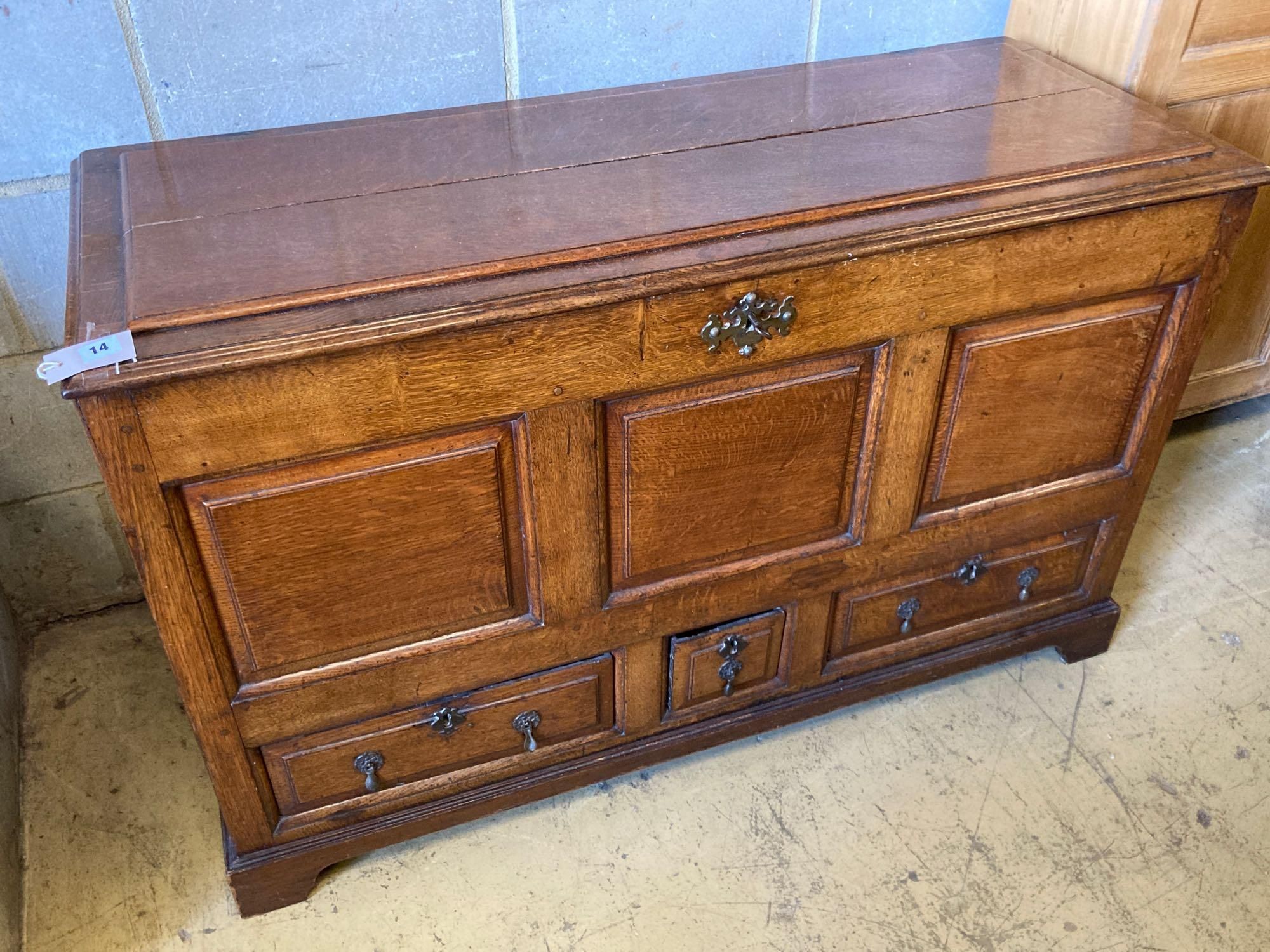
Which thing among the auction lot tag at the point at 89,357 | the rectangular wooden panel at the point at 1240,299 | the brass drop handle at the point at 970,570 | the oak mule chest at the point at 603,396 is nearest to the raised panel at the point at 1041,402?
the oak mule chest at the point at 603,396

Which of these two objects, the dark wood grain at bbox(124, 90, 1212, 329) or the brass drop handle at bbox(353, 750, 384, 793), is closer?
the dark wood grain at bbox(124, 90, 1212, 329)

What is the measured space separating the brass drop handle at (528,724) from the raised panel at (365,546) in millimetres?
202

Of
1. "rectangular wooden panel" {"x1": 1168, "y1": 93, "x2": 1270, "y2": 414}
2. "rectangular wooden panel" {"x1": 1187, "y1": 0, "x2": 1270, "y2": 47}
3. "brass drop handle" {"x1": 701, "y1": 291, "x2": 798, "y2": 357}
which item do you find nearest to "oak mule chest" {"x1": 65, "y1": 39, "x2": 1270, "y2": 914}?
"brass drop handle" {"x1": 701, "y1": 291, "x2": 798, "y2": 357}

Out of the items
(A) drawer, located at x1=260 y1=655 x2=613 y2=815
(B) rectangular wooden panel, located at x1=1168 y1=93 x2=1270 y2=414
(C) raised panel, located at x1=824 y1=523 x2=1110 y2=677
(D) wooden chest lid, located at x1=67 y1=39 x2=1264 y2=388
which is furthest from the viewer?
(B) rectangular wooden panel, located at x1=1168 y1=93 x2=1270 y2=414

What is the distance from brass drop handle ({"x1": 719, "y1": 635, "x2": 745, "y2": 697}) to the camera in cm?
158

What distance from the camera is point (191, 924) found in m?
1.53

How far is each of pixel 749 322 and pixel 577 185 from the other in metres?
0.29

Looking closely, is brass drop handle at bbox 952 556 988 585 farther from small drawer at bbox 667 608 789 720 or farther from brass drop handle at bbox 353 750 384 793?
brass drop handle at bbox 353 750 384 793

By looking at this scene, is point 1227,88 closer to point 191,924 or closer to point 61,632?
point 191,924

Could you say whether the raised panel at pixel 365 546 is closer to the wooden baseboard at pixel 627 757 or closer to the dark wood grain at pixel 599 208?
the dark wood grain at pixel 599 208

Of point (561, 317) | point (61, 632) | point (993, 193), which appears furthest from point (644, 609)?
point (61, 632)

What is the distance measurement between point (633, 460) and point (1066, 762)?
950 mm

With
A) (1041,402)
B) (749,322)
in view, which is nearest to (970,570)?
(1041,402)

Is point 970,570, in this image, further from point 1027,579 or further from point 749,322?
point 749,322
